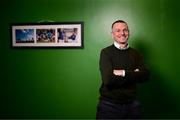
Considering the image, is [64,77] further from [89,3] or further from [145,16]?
[145,16]

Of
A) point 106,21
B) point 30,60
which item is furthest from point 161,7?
point 30,60

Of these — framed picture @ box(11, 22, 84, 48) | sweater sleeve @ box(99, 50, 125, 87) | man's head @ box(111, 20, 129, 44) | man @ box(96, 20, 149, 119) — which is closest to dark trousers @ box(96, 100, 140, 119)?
man @ box(96, 20, 149, 119)

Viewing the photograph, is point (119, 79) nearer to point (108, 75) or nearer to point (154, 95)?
point (108, 75)

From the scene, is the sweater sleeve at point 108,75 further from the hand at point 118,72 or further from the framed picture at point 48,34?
the framed picture at point 48,34

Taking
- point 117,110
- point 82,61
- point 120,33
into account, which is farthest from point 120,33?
point 82,61

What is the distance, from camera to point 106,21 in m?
3.57

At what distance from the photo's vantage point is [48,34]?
11.9ft

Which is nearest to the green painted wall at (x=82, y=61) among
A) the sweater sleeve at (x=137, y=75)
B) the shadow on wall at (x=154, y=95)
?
the shadow on wall at (x=154, y=95)

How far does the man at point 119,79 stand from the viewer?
2684 millimetres

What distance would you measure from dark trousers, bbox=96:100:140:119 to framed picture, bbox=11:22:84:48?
1064mm

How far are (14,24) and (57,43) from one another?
0.61m

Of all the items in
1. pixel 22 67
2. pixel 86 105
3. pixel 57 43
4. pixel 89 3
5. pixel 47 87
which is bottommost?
pixel 86 105

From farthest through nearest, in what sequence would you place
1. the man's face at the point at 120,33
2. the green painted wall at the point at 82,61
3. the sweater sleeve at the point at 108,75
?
the green painted wall at the point at 82,61, the man's face at the point at 120,33, the sweater sleeve at the point at 108,75

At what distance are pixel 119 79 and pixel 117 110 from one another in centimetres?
30
